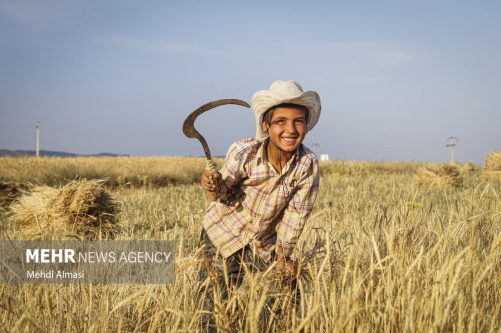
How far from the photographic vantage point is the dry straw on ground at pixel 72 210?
5387mm

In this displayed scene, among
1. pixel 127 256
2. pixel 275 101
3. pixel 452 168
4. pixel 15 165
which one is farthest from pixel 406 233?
pixel 15 165

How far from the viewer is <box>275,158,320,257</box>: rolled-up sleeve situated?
311 cm

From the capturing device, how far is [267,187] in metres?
3.15

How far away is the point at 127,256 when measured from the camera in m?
3.89

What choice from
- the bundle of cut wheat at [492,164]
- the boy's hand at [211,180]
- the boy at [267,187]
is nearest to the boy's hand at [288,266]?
the boy at [267,187]

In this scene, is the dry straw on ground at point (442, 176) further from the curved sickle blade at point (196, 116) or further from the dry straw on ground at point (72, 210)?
the curved sickle blade at point (196, 116)

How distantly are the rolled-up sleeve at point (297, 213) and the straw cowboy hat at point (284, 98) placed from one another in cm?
36

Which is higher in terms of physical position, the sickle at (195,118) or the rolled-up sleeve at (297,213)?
the sickle at (195,118)

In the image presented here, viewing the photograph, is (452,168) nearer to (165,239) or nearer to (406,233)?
(165,239)

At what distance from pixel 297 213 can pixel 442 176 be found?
30.6ft

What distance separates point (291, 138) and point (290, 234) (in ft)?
2.09

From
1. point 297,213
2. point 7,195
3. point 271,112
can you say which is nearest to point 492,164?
point 7,195

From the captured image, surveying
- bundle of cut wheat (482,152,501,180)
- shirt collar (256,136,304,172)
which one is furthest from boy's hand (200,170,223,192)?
bundle of cut wheat (482,152,501,180)

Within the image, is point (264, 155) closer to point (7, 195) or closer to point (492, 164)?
point (7, 195)
